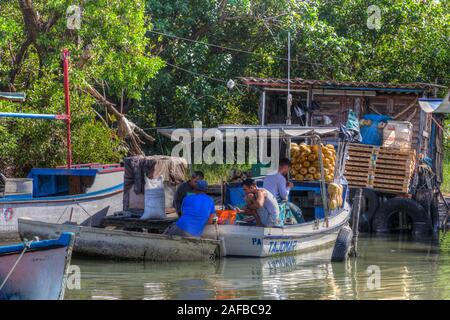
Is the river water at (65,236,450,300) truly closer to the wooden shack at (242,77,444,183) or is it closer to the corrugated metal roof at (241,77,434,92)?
the corrugated metal roof at (241,77,434,92)

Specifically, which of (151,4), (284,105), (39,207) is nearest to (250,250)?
(39,207)

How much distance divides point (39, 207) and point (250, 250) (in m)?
4.47

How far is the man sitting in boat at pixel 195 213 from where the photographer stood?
48.8 feet

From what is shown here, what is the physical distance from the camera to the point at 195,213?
49.3ft

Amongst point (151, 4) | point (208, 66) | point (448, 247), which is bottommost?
point (448, 247)

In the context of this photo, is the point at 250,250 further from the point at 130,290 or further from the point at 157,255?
the point at 130,290

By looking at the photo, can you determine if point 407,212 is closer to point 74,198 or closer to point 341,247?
point 341,247

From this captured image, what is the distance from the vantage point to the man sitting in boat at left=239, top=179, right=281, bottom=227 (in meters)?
15.2

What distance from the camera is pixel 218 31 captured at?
28688mm

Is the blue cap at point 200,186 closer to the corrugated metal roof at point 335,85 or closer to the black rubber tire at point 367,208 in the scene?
the black rubber tire at point 367,208

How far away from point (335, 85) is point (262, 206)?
30.3 feet

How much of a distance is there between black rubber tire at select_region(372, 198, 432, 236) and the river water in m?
4.30

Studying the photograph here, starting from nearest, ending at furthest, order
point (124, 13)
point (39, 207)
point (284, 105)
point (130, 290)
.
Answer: point (130, 290), point (39, 207), point (124, 13), point (284, 105)

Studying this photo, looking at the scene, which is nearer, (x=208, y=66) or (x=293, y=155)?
(x=293, y=155)
